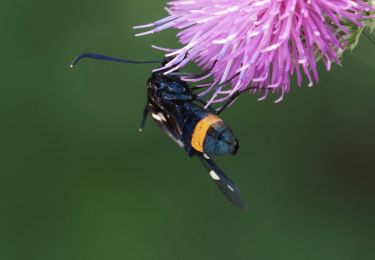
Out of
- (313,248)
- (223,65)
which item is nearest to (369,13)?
(223,65)

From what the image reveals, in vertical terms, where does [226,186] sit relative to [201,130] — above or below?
below

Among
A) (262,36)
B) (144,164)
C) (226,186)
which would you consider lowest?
(144,164)

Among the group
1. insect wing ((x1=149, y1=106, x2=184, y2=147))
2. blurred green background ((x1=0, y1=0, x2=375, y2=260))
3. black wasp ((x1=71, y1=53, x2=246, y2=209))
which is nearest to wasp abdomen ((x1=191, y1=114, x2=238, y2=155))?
black wasp ((x1=71, y1=53, x2=246, y2=209))

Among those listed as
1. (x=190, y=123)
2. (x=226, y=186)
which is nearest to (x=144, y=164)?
(x=190, y=123)

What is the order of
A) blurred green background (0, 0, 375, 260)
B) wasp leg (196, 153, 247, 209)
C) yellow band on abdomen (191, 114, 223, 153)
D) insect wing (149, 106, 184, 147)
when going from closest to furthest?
wasp leg (196, 153, 247, 209), yellow band on abdomen (191, 114, 223, 153), insect wing (149, 106, 184, 147), blurred green background (0, 0, 375, 260)

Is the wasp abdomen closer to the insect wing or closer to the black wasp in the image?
the black wasp

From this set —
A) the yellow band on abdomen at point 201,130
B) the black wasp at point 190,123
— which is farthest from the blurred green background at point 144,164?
the yellow band on abdomen at point 201,130

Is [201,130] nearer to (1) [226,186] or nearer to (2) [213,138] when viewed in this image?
(2) [213,138]

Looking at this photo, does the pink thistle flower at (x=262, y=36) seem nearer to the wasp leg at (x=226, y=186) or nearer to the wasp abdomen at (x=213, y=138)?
the wasp abdomen at (x=213, y=138)

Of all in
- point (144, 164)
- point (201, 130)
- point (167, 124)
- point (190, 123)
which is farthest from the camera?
point (144, 164)
